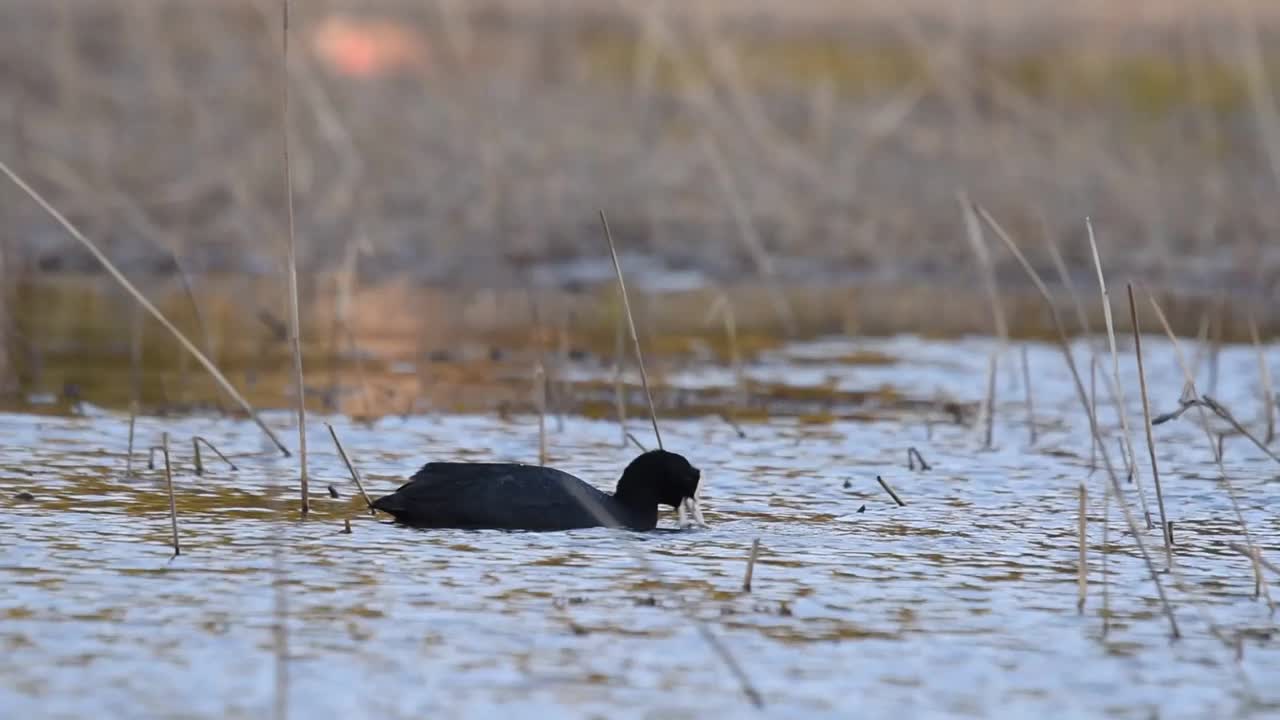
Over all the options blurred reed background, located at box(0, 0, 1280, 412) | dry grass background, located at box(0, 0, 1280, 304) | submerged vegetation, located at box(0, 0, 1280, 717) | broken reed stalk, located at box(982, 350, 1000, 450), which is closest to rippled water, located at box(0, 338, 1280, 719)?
submerged vegetation, located at box(0, 0, 1280, 717)

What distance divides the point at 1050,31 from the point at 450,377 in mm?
34735

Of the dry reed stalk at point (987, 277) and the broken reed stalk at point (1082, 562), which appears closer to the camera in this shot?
the broken reed stalk at point (1082, 562)

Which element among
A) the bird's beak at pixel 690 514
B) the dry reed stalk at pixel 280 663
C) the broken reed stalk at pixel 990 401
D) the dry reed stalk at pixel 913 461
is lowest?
the dry reed stalk at pixel 280 663

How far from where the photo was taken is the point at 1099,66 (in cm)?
3466

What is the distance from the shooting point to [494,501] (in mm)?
7438

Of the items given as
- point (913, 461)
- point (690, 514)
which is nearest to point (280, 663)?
point (690, 514)

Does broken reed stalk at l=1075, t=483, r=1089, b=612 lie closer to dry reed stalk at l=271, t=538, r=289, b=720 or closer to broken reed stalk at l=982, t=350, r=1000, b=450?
dry reed stalk at l=271, t=538, r=289, b=720

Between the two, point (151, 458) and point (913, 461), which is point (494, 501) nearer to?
point (151, 458)

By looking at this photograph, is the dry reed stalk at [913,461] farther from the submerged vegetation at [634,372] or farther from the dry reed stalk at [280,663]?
the dry reed stalk at [280,663]

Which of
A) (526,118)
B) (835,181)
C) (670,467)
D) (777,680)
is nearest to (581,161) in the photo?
(526,118)

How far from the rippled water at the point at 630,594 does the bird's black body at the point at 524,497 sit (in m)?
0.09

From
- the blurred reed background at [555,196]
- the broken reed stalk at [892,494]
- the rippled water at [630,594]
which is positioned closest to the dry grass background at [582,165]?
the blurred reed background at [555,196]

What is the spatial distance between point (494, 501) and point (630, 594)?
1.07 meters

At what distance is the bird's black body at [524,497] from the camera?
24.3 feet
